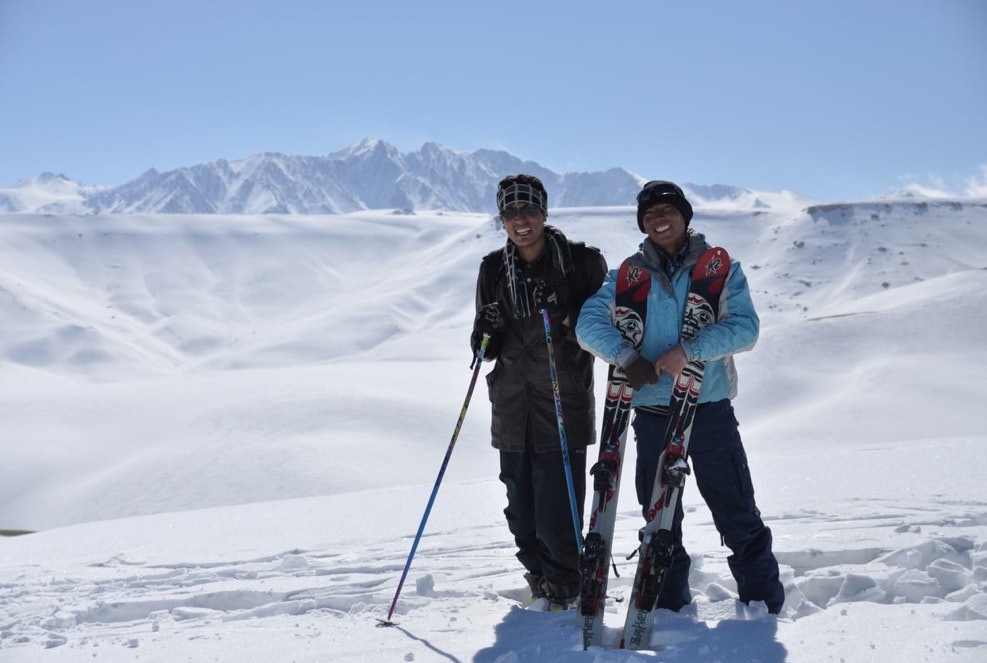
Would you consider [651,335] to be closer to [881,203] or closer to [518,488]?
[518,488]

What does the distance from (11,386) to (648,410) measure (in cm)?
2175

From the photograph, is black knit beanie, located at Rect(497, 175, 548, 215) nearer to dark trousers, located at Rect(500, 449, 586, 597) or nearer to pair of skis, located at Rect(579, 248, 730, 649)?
pair of skis, located at Rect(579, 248, 730, 649)

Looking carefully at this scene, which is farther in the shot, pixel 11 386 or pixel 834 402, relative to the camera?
pixel 11 386

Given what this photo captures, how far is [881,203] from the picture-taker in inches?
2191

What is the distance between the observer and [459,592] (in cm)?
446

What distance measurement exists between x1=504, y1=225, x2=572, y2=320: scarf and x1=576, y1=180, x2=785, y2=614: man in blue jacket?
492mm

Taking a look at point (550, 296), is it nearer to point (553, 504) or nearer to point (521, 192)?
point (521, 192)

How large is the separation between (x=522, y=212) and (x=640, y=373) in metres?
1.11

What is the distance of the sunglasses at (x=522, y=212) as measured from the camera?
3946 mm

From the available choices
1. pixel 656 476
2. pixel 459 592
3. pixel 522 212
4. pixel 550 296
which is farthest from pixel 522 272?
pixel 459 592

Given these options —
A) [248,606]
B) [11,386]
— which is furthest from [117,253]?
[248,606]

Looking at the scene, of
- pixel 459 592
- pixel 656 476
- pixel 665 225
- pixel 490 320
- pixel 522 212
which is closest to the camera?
pixel 656 476

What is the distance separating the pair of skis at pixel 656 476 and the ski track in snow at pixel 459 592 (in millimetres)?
180

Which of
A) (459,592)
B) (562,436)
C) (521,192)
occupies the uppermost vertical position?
(521,192)
